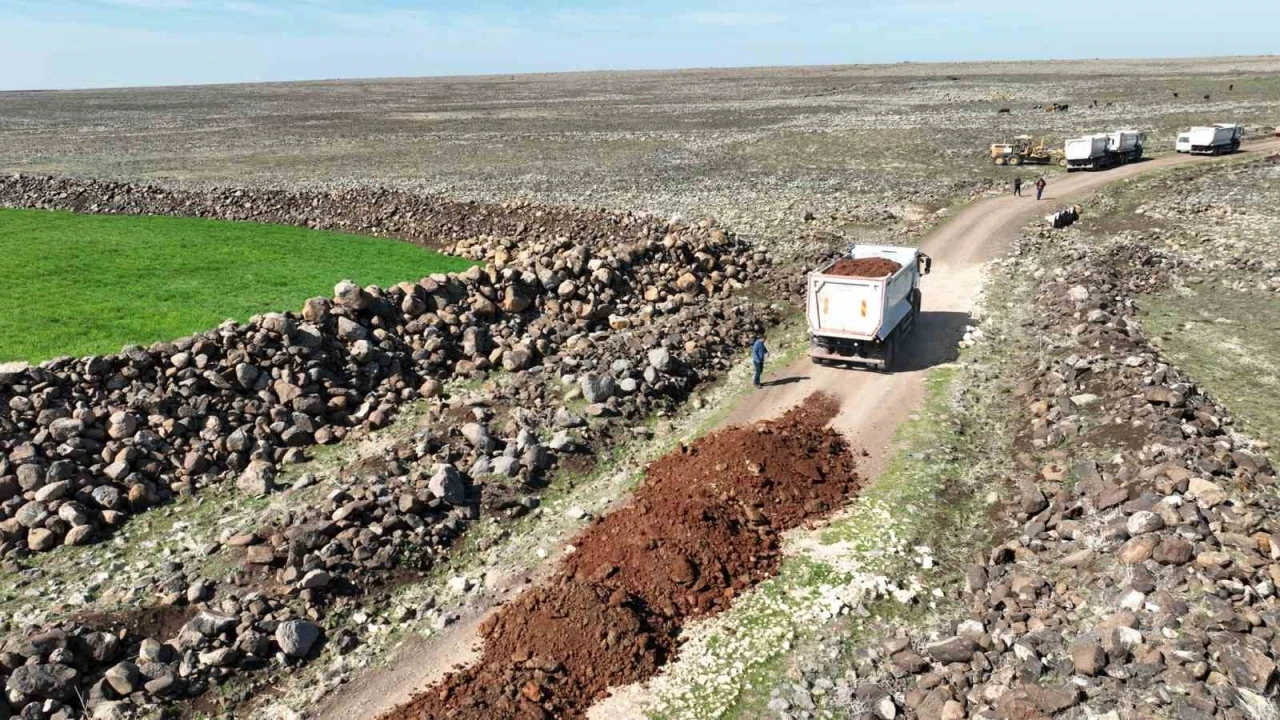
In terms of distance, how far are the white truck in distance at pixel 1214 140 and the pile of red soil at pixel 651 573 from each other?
55.5 m

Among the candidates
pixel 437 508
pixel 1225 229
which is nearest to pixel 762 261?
pixel 437 508

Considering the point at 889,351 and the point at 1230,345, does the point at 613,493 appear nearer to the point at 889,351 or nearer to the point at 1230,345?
the point at 889,351

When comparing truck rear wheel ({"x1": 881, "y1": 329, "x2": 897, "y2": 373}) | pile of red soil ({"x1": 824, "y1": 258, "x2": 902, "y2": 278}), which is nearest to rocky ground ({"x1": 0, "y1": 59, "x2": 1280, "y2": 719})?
truck rear wheel ({"x1": 881, "y1": 329, "x2": 897, "y2": 373})

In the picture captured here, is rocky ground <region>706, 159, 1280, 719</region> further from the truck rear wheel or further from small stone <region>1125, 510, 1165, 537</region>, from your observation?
the truck rear wheel

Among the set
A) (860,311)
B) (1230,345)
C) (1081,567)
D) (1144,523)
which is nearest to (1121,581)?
(1081,567)

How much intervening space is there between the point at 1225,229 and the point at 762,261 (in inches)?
898

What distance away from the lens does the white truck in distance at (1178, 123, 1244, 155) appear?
5569cm

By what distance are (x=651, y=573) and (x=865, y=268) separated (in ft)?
44.1

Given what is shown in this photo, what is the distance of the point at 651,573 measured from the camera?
13.8 m

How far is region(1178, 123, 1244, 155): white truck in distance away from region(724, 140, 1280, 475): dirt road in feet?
79.6

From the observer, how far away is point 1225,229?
35719mm

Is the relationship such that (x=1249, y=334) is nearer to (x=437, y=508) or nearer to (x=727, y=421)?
(x=727, y=421)

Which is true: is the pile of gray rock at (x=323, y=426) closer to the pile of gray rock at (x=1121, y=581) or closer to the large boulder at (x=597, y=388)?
the large boulder at (x=597, y=388)

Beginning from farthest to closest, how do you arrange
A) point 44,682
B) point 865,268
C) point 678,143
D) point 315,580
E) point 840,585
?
point 678,143, point 865,268, point 315,580, point 840,585, point 44,682
